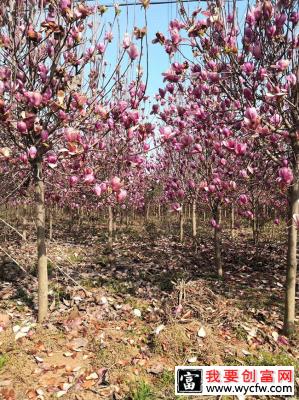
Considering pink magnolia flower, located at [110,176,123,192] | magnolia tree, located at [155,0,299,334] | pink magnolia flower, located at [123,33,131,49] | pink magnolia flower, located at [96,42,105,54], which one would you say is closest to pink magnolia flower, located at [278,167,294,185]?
magnolia tree, located at [155,0,299,334]

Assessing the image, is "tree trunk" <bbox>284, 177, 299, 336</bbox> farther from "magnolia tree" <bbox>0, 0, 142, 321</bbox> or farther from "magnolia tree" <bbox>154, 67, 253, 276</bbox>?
"magnolia tree" <bbox>0, 0, 142, 321</bbox>

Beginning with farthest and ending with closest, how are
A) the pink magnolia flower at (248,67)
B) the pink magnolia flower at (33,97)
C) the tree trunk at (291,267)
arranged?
the tree trunk at (291,267)
the pink magnolia flower at (248,67)
the pink magnolia flower at (33,97)

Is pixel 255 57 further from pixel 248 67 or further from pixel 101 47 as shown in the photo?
pixel 101 47

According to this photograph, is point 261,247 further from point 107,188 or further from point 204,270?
point 107,188

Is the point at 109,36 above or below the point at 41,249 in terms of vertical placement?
above

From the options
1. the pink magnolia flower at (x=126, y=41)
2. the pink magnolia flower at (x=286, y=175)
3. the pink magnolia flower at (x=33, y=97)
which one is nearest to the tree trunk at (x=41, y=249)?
the pink magnolia flower at (x=33, y=97)

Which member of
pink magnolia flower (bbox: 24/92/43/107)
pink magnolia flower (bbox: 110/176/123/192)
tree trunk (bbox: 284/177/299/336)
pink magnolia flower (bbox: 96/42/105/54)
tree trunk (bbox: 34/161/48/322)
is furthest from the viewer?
tree trunk (bbox: 34/161/48/322)

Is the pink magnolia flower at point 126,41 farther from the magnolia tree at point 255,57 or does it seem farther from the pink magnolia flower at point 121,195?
the pink magnolia flower at point 121,195

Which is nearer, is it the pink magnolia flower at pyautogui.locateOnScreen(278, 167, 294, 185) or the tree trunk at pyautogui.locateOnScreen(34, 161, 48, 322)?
the pink magnolia flower at pyautogui.locateOnScreen(278, 167, 294, 185)

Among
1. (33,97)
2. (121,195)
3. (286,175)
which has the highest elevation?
(33,97)

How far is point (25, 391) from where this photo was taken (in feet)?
11.1

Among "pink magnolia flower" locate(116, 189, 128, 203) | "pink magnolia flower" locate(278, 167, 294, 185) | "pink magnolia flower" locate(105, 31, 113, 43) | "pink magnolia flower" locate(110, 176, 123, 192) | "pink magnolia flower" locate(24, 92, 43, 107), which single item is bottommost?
"pink magnolia flower" locate(116, 189, 128, 203)

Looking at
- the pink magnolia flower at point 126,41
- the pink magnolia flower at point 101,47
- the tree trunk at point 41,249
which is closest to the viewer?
the pink magnolia flower at point 126,41

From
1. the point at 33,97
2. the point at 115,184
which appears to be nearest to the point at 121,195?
the point at 115,184
